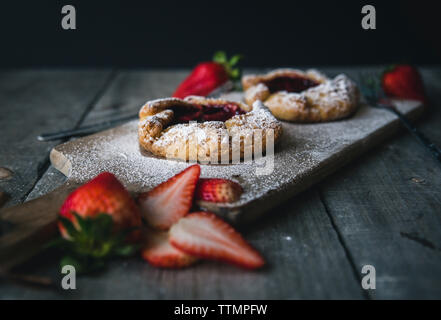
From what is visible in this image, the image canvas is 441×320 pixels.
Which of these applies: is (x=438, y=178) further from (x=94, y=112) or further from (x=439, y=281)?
(x=94, y=112)

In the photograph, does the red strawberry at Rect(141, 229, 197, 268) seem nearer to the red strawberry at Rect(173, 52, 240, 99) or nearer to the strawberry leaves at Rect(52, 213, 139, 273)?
the strawberry leaves at Rect(52, 213, 139, 273)

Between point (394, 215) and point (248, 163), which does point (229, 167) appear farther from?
point (394, 215)

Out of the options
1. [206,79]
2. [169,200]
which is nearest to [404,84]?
[206,79]

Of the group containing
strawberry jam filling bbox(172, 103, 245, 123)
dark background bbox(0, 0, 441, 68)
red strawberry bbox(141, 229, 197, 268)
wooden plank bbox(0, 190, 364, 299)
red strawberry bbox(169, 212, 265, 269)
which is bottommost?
wooden plank bbox(0, 190, 364, 299)

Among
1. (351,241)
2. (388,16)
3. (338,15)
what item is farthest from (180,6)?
(351,241)

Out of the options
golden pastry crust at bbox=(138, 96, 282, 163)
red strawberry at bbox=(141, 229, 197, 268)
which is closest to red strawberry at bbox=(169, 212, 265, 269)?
red strawberry at bbox=(141, 229, 197, 268)

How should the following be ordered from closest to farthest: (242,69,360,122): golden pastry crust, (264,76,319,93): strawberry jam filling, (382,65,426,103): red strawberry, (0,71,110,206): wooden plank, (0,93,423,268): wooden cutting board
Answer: (0,93,423,268): wooden cutting board
(0,71,110,206): wooden plank
(242,69,360,122): golden pastry crust
(264,76,319,93): strawberry jam filling
(382,65,426,103): red strawberry
